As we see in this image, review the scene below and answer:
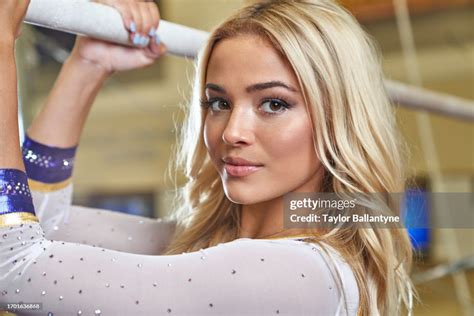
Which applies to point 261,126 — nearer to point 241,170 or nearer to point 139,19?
point 241,170

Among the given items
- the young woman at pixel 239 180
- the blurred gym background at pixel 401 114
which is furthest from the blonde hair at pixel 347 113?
the blurred gym background at pixel 401 114

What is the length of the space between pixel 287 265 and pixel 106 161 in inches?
225

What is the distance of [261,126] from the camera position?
2.49 ft

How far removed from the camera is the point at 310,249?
0.74m

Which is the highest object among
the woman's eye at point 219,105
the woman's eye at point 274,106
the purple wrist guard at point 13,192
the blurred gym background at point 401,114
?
the blurred gym background at point 401,114

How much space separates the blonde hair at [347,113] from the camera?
2.52 feet

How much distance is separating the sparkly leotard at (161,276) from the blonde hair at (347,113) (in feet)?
0.17

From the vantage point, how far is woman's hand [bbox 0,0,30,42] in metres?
0.62

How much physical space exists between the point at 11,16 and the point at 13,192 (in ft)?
0.52

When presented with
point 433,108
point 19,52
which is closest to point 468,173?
point 433,108

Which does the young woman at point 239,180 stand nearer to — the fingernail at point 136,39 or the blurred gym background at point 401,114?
the fingernail at point 136,39

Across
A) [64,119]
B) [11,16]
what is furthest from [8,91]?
[64,119]

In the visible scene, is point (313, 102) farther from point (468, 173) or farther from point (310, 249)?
point (468, 173)

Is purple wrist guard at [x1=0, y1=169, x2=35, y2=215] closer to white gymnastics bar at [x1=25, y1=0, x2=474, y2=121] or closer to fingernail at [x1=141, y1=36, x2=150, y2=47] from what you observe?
white gymnastics bar at [x1=25, y1=0, x2=474, y2=121]
